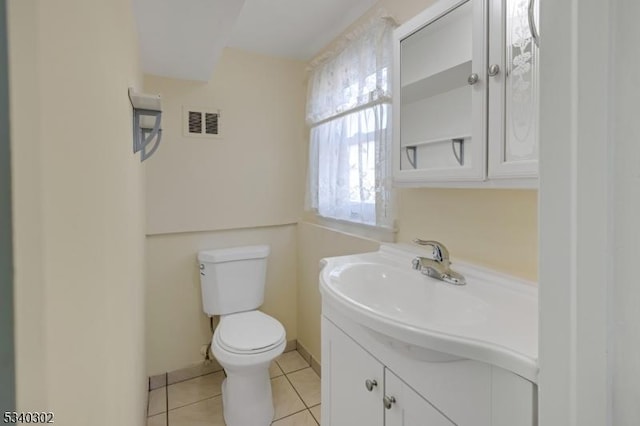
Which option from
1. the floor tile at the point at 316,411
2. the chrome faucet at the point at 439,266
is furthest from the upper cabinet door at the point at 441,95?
the floor tile at the point at 316,411

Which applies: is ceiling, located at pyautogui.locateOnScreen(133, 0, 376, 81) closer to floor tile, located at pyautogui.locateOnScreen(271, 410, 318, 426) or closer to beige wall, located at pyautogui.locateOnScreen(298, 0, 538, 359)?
beige wall, located at pyautogui.locateOnScreen(298, 0, 538, 359)

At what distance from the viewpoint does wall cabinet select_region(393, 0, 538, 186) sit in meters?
Answer: 0.84

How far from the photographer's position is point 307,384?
204 centimetres

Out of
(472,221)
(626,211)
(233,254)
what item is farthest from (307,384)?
(626,211)

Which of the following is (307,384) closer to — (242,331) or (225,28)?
(242,331)

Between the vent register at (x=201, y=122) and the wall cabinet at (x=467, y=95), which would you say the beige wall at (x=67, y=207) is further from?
the vent register at (x=201, y=122)

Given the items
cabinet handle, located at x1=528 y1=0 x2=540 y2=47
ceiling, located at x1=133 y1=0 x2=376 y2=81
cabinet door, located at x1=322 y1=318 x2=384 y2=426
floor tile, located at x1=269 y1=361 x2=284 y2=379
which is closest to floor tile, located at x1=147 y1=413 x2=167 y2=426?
floor tile, located at x1=269 y1=361 x2=284 y2=379

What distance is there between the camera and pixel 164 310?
2.03 metres

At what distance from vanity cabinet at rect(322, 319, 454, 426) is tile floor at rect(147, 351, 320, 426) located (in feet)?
2.01

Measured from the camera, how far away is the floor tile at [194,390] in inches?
74.5

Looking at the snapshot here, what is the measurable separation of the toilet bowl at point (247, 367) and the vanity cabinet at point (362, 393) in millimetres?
458

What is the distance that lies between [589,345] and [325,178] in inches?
68.8

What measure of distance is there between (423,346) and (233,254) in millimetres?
1562

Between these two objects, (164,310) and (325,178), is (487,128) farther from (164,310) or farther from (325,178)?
(164,310)
